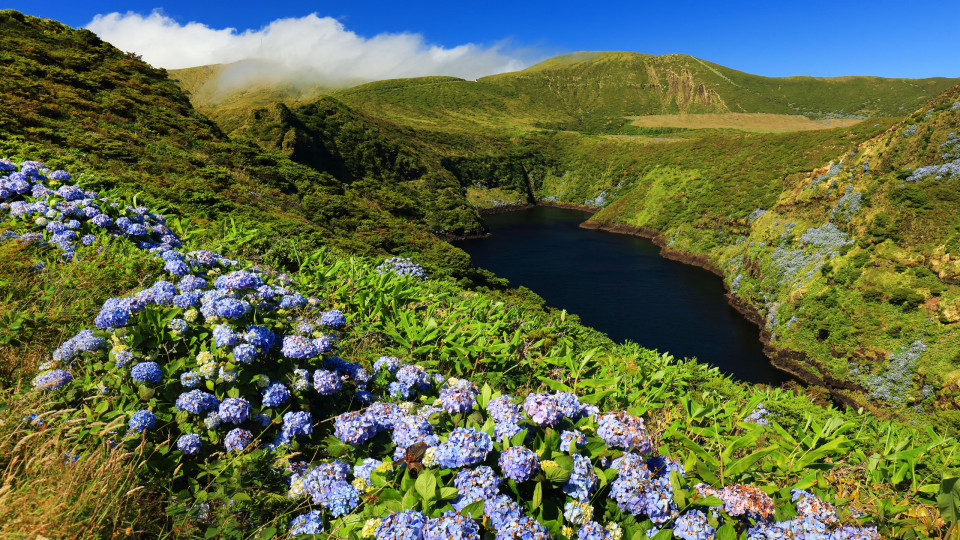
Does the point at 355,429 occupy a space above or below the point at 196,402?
below

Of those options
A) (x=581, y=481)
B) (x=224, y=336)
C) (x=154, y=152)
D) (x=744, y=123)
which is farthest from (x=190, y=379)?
(x=744, y=123)

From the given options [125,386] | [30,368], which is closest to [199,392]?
[125,386]

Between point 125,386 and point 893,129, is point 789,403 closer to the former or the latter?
point 125,386

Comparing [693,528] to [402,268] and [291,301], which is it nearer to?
[291,301]

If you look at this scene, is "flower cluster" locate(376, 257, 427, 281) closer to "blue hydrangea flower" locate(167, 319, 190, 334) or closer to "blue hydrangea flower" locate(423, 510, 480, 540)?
"blue hydrangea flower" locate(167, 319, 190, 334)

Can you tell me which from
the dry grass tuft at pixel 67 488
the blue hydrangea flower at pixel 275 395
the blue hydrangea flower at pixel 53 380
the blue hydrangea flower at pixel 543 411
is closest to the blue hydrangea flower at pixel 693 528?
the blue hydrangea flower at pixel 543 411
